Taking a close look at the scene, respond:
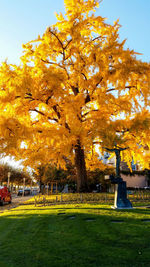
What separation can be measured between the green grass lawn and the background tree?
5405 mm

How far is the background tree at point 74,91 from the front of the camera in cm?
1453

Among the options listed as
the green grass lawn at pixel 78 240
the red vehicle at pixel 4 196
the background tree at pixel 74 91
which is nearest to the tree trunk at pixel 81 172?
the background tree at pixel 74 91

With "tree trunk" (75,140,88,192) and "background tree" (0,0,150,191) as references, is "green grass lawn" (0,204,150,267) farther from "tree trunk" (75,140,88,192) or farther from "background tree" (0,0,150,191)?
"tree trunk" (75,140,88,192)

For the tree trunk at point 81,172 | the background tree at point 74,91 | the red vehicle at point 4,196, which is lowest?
the red vehicle at point 4,196

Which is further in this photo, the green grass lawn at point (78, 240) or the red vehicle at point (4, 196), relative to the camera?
the red vehicle at point (4, 196)

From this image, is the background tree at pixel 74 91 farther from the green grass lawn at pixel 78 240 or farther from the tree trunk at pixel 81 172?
the green grass lawn at pixel 78 240

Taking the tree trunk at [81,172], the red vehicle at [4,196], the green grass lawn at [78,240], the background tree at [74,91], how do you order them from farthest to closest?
the red vehicle at [4,196] < the tree trunk at [81,172] < the background tree at [74,91] < the green grass lawn at [78,240]

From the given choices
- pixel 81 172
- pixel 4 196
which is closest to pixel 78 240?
pixel 81 172

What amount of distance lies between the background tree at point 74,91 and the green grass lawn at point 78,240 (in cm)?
540

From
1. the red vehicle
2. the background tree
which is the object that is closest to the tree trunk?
the background tree

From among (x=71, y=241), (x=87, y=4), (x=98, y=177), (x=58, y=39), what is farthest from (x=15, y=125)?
(x=98, y=177)

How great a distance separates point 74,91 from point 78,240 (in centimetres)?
1473

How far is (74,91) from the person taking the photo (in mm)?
19812

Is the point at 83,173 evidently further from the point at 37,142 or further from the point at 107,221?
the point at 107,221
